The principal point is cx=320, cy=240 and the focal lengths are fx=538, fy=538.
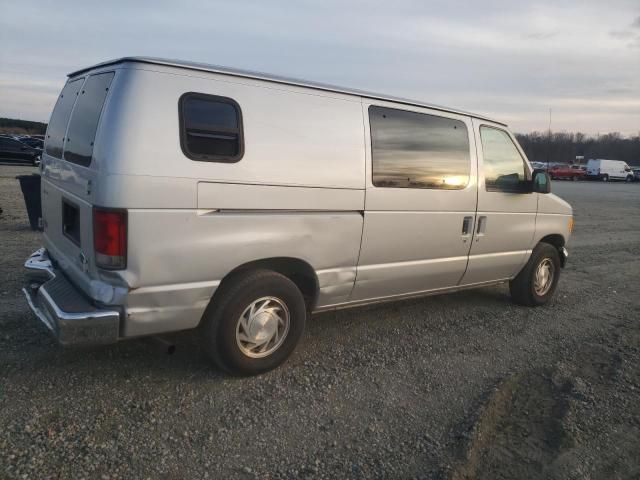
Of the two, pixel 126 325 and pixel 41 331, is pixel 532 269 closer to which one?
pixel 126 325

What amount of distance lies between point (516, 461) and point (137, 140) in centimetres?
299

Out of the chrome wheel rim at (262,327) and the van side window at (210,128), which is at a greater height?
the van side window at (210,128)

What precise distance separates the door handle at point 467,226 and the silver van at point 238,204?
0.05 feet

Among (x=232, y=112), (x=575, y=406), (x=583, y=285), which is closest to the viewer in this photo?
(x=232, y=112)

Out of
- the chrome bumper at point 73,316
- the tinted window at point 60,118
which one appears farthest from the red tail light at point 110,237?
the tinted window at point 60,118

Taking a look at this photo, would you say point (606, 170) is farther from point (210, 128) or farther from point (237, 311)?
point (210, 128)

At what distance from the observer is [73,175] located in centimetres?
370

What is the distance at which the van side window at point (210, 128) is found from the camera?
137 inches

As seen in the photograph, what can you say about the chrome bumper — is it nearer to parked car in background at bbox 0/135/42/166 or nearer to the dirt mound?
the dirt mound

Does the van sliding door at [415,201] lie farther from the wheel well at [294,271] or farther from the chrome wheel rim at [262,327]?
the chrome wheel rim at [262,327]

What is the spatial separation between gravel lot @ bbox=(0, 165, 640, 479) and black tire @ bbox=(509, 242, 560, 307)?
710 millimetres

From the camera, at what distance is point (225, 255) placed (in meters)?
3.69

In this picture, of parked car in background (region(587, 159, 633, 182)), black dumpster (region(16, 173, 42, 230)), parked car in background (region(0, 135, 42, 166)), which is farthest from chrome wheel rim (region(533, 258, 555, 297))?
parked car in background (region(587, 159, 633, 182))

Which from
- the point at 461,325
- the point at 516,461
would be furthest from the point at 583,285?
the point at 516,461
